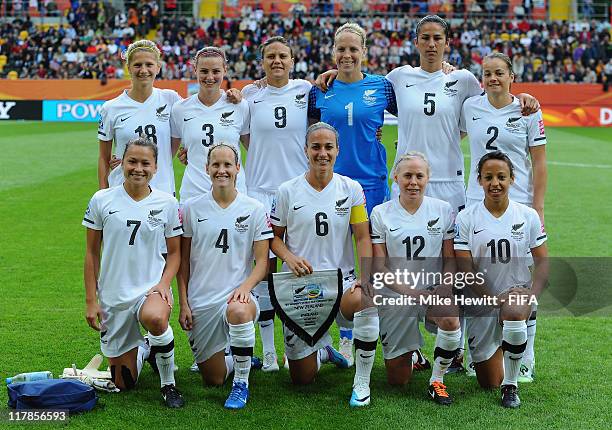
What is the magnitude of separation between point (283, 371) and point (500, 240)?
69.5 inches

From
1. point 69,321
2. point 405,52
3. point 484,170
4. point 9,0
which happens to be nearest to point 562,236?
point 484,170

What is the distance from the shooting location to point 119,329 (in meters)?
5.05

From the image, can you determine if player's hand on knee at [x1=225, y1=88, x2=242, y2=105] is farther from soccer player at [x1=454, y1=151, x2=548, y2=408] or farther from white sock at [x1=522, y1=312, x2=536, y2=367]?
white sock at [x1=522, y1=312, x2=536, y2=367]

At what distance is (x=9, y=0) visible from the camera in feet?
117

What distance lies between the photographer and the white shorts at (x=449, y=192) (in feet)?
19.1

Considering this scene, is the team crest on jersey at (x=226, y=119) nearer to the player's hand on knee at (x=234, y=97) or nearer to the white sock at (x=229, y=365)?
the player's hand on knee at (x=234, y=97)

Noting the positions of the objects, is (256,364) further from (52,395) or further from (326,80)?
(326,80)

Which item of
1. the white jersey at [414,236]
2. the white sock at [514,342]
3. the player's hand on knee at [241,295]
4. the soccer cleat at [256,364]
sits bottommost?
the soccer cleat at [256,364]

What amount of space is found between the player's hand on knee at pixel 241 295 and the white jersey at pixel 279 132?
123 cm

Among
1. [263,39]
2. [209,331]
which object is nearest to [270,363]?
[209,331]

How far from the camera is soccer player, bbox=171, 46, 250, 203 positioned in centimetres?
580

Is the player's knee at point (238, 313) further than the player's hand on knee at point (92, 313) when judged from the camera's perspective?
No

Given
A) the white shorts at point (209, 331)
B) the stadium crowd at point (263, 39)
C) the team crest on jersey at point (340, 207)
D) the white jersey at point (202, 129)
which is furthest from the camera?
the stadium crowd at point (263, 39)

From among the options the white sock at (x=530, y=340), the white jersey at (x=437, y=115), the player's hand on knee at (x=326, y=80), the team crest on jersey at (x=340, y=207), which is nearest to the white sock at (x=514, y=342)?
the white sock at (x=530, y=340)
